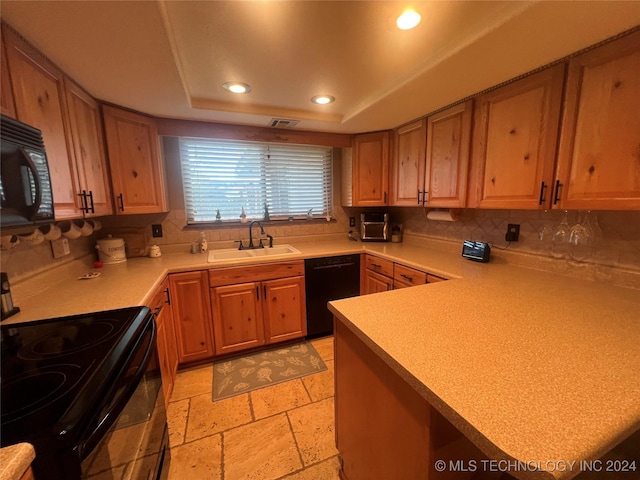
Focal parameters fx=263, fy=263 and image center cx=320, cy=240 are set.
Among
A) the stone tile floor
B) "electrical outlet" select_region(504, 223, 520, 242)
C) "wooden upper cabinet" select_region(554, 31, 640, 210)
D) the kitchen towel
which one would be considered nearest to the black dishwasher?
the kitchen towel

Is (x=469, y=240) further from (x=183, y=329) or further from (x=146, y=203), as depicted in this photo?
(x=146, y=203)

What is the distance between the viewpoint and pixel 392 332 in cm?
94

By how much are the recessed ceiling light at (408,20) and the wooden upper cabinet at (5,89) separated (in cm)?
159

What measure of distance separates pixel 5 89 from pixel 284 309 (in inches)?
81.5

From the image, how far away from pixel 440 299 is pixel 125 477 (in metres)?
1.34

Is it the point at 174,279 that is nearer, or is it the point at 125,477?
the point at 125,477

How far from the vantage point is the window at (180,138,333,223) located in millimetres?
2637

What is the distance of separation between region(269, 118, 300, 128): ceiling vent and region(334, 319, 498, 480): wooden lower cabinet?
1847 millimetres

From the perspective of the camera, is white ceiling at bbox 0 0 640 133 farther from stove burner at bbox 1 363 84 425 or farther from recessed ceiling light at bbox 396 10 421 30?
stove burner at bbox 1 363 84 425

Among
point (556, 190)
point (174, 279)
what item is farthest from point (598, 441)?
point (174, 279)

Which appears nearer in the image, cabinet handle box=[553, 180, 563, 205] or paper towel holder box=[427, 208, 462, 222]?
cabinet handle box=[553, 180, 563, 205]

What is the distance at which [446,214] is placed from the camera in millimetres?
2295

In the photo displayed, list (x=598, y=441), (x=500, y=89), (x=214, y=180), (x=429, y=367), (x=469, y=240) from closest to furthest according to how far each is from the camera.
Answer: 1. (x=598, y=441)
2. (x=429, y=367)
3. (x=500, y=89)
4. (x=469, y=240)
5. (x=214, y=180)

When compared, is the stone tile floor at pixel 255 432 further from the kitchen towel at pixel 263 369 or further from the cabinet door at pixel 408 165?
the cabinet door at pixel 408 165
